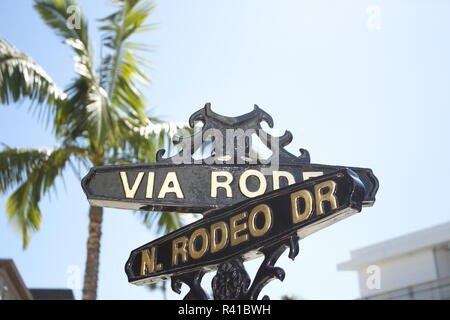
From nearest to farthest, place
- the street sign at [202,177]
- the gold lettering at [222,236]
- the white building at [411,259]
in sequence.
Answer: the gold lettering at [222,236] < the street sign at [202,177] < the white building at [411,259]

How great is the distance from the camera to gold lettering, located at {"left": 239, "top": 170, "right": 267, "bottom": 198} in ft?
10.8

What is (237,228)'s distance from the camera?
299 centimetres

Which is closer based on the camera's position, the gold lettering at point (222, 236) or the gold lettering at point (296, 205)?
the gold lettering at point (296, 205)

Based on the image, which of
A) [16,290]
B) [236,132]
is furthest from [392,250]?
[236,132]

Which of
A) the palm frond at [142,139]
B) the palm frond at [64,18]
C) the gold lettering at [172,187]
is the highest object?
the palm frond at [64,18]

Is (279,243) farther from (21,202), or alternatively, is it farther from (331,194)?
(21,202)

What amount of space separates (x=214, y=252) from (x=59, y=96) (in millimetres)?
9231

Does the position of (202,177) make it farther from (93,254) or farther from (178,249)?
(93,254)

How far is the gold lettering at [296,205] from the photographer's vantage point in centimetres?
283

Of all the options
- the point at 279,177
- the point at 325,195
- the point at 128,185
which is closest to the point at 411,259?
the point at 279,177

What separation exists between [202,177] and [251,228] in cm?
49

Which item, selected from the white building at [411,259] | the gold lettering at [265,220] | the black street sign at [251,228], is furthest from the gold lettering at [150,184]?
the white building at [411,259]

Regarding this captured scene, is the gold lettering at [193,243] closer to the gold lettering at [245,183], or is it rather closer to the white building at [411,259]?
the gold lettering at [245,183]

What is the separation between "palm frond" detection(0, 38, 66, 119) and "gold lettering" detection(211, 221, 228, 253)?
8627 mm
